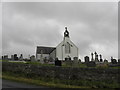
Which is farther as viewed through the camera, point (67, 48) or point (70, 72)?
point (67, 48)

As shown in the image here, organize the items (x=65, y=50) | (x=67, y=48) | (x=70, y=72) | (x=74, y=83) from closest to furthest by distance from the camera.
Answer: (x=74, y=83) → (x=70, y=72) → (x=65, y=50) → (x=67, y=48)

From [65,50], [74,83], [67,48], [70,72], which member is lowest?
[74,83]

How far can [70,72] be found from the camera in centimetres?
1409

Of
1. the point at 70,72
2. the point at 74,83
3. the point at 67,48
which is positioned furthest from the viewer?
the point at 67,48

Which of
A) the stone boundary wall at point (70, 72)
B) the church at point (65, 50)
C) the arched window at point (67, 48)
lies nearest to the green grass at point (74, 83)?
the stone boundary wall at point (70, 72)

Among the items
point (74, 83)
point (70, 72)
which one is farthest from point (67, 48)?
point (74, 83)

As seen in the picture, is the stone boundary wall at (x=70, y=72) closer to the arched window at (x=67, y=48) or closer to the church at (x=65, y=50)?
the church at (x=65, y=50)

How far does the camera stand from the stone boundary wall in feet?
43.5

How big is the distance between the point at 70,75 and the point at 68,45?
36127 mm

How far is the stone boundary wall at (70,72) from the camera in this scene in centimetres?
1326

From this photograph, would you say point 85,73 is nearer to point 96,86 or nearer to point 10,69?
point 96,86

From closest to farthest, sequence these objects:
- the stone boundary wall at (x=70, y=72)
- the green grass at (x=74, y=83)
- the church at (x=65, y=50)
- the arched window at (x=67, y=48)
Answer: the green grass at (x=74, y=83) → the stone boundary wall at (x=70, y=72) → the church at (x=65, y=50) → the arched window at (x=67, y=48)

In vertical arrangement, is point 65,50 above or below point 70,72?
above

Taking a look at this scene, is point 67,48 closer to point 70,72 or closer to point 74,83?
point 70,72
